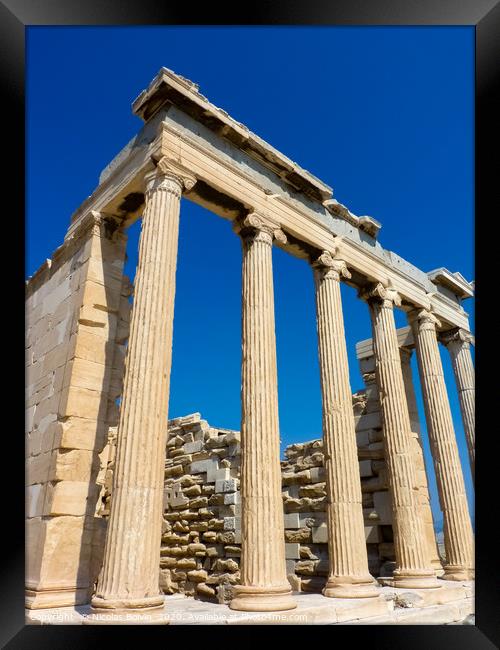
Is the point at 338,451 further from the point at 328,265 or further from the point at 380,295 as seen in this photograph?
the point at 380,295

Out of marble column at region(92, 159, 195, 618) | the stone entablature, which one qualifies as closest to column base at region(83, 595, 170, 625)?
marble column at region(92, 159, 195, 618)

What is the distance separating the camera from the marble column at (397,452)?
13.6 meters

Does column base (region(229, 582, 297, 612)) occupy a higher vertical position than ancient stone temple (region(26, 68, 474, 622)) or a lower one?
lower

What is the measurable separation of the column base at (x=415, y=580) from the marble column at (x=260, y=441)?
4.80 m

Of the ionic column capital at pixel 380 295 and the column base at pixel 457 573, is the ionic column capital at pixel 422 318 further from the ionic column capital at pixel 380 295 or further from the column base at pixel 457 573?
the column base at pixel 457 573

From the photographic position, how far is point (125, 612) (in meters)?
7.60

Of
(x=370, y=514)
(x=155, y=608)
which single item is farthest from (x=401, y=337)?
(x=155, y=608)

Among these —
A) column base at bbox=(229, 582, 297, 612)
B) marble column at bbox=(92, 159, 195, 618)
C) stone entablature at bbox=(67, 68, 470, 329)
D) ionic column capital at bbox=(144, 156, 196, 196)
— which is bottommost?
column base at bbox=(229, 582, 297, 612)

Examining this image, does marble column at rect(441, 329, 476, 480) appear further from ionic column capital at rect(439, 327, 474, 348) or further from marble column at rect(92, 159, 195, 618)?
marble column at rect(92, 159, 195, 618)

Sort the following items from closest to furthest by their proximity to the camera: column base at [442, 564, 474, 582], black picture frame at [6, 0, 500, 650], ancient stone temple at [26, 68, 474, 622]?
black picture frame at [6, 0, 500, 650]
ancient stone temple at [26, 68, 474, 622]
column base at [442, 564, 474, 582]

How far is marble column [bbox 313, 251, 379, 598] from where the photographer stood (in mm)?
11555

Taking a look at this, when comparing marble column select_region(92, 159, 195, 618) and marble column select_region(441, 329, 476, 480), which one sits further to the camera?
marble column select_region(441, 329, 476, 480)

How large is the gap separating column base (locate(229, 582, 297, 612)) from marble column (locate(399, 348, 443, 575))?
7194 millimetres

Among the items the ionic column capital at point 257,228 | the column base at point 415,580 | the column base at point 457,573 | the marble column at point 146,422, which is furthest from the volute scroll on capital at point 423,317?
the marble column at point 146,422
